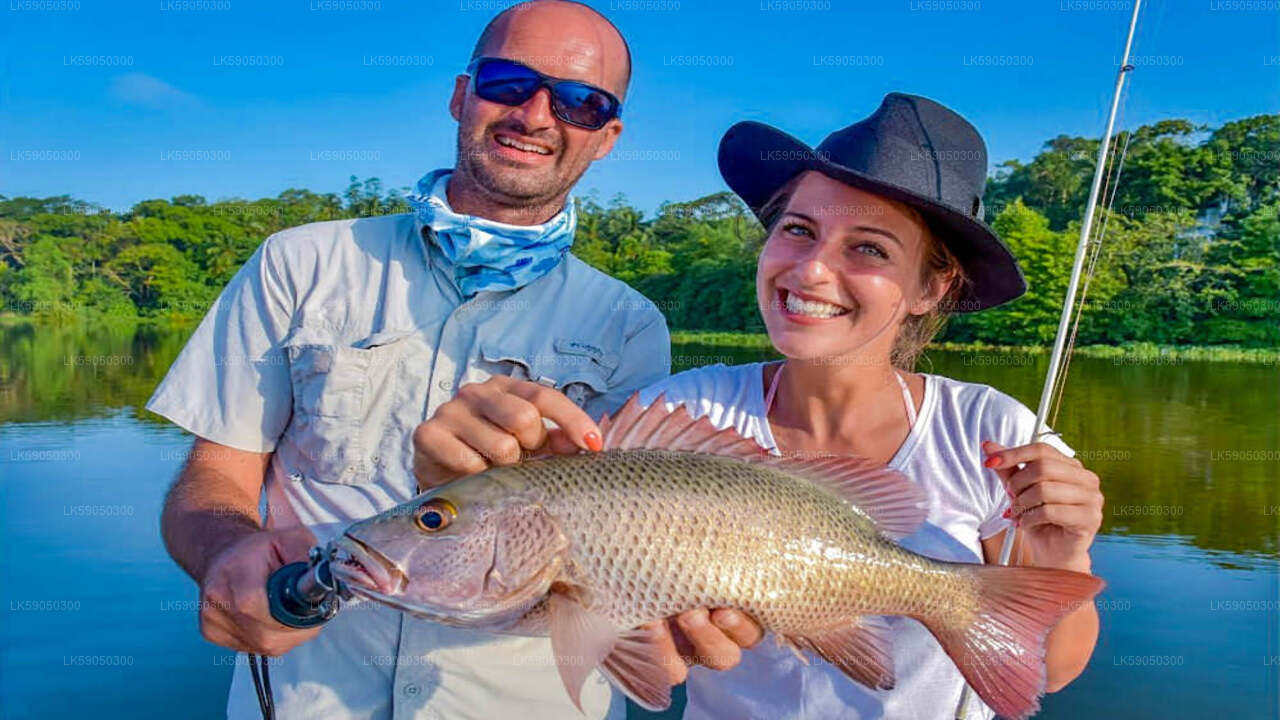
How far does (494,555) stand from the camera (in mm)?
2096

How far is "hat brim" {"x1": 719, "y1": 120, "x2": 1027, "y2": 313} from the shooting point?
2.76m

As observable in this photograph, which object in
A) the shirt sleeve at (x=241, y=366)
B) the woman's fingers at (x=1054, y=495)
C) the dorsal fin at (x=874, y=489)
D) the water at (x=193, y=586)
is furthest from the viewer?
the water at (x=193, y=586)

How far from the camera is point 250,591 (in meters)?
2.15

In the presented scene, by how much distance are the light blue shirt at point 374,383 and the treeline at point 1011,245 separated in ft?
74.6

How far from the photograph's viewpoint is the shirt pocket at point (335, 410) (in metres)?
2.87

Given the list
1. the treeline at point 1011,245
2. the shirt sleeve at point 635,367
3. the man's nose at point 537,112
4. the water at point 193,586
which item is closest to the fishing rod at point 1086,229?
the shirt sleeve at point 635,367

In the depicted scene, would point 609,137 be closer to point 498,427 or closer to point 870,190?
point 870,190

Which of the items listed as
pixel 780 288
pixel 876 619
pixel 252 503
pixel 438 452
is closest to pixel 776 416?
pixel 780 288

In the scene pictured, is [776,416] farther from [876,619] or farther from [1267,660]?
[1267,660]

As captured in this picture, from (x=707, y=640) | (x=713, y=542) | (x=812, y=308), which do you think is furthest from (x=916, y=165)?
(x=707, y=640)

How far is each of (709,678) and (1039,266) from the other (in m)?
57.7

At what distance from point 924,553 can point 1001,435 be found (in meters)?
0.44

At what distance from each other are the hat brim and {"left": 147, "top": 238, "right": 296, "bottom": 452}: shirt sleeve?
1.67 metres

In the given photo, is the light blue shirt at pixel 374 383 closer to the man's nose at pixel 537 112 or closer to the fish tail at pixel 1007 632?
the man's nose at pixel 537 112
